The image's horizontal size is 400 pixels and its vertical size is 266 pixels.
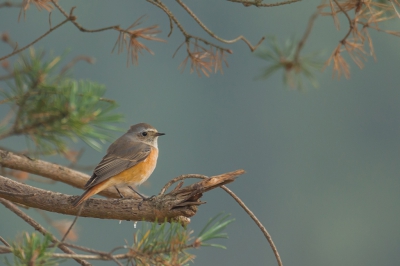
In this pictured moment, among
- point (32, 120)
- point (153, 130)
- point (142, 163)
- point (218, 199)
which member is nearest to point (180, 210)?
point (32, 120)

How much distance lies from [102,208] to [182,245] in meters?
0.99

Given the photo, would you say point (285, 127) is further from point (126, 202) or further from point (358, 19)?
point (126, 202)

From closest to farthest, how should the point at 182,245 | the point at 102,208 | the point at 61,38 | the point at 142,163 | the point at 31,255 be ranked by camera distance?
1. the point at 31,255
2. the point at 182,245
3. the point at 102,208
4. the point at 142,163
5. the point at 61,38

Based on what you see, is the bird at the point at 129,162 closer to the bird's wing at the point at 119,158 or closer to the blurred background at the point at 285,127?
the bird's wing at the point at 119,158

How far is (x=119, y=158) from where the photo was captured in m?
4.44

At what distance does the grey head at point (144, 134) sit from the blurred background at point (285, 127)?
173ft

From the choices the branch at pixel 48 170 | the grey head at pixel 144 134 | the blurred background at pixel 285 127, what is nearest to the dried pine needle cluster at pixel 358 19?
the grey head at pixel 144 134

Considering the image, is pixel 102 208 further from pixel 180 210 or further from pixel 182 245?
pixel 182 245

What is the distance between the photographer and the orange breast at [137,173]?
4312 mm

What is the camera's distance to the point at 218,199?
54.3 meters

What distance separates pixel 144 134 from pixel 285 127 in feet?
219

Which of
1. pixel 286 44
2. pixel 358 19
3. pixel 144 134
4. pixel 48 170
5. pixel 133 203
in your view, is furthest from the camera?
pixel 144 134

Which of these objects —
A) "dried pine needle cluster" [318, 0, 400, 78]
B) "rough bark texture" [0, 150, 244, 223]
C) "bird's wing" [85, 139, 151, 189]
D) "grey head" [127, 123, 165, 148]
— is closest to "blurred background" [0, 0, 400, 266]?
"grey head" [127, 123, 165, 148]

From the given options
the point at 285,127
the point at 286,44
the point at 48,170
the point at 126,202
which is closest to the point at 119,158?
the point at 48,170
